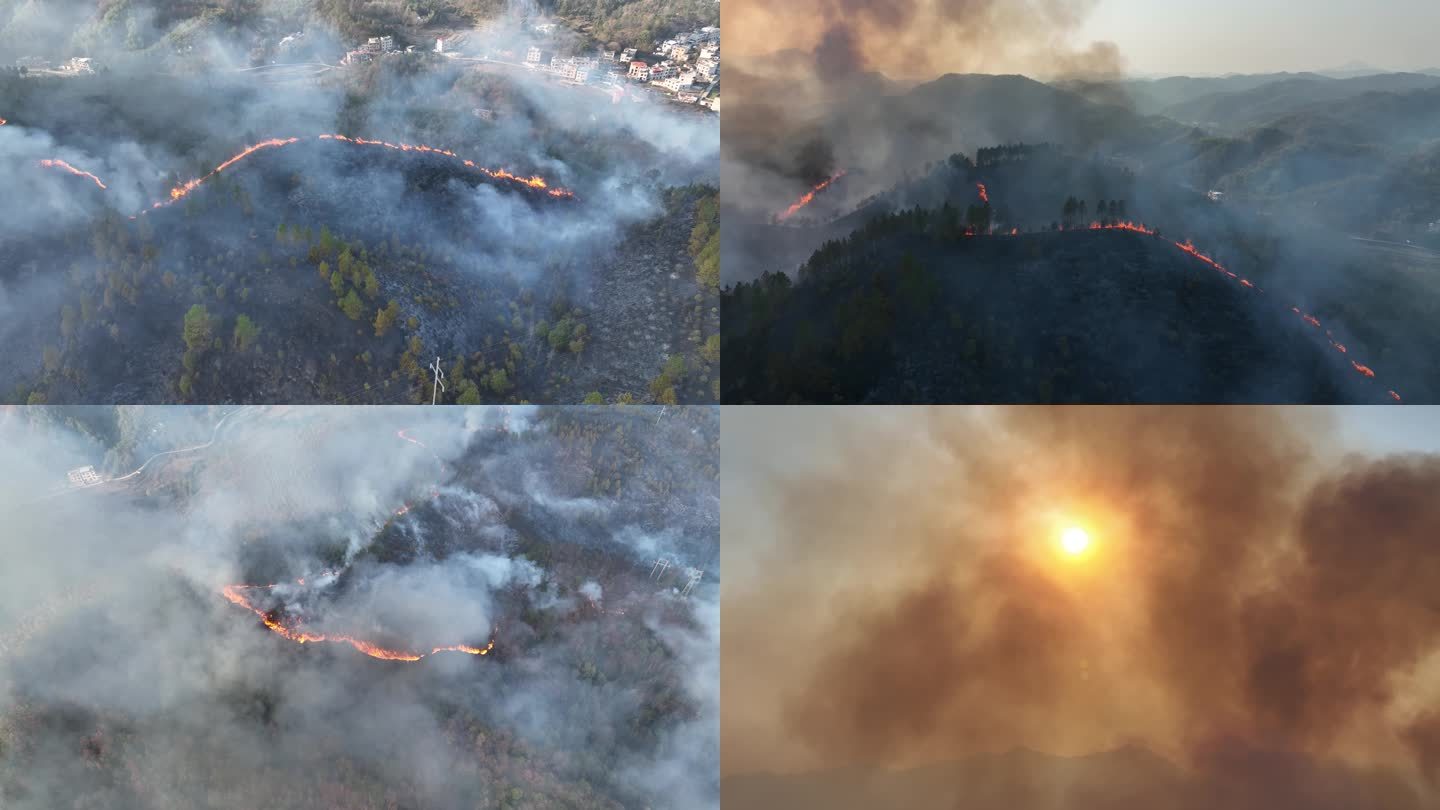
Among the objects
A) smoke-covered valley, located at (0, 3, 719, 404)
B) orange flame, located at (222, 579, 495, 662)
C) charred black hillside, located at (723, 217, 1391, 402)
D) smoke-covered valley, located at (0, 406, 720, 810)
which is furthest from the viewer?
charred black hillside, located at (723, 217, 1391, 402)

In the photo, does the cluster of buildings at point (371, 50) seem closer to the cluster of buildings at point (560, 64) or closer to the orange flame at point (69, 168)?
the cluster of buildings at point (560, 64)

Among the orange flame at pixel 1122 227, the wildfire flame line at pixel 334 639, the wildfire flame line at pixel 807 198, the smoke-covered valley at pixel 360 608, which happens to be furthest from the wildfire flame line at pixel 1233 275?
the wildfire flame line at pixel 334 639

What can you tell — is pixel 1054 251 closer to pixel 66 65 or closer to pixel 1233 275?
pixel 1233 275

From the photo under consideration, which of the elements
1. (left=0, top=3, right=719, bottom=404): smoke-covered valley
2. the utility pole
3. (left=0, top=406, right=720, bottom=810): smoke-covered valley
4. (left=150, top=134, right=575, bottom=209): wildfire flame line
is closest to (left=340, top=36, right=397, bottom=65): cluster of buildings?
(left=0, top=3, right=719, bottom=404): smoke-covered valley

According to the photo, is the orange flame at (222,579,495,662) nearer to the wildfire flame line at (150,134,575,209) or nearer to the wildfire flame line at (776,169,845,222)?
the wildfire flame line at (150,134,575,209)

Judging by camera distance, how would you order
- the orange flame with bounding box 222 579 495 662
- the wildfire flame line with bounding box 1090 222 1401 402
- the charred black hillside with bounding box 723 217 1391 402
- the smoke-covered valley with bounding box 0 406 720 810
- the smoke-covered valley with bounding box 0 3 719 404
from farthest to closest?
the wildfire flame line with bounding box 1090 222 1401 402
the charred black hillside with bounding box 723 217 1391 402
the smoke-covered valley with bounding box 0 3 719 404
the orange flame with bounding box 222 579 495 662
the smoke-covered valley with bounding box 0 406 720 810

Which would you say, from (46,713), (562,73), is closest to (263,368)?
(46,713)
